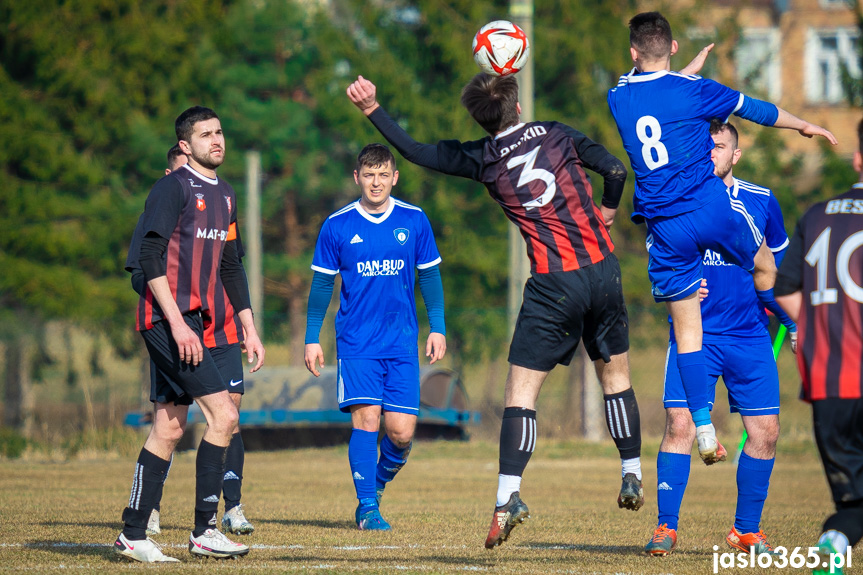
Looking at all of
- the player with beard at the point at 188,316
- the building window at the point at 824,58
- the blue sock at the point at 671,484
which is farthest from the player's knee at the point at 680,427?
the building window at the point at 824,58

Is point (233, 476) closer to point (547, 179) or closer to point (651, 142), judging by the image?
point (547, 179)

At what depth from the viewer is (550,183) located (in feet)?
18.5

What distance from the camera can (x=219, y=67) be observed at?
2317cm

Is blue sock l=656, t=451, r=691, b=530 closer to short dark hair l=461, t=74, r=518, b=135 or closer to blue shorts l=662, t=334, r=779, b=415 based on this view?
blue shorts l=662, t=334, r=779, b=415

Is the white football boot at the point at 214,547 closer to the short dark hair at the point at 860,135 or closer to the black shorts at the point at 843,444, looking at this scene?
the black shorts at the point at 843,444

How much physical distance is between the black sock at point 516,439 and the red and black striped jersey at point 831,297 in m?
1.63

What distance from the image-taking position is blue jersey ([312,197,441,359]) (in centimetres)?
799

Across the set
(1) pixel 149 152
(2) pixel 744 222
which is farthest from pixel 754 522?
(1) pixel 149 152

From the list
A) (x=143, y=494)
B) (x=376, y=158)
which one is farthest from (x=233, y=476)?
(x=376, y=158)

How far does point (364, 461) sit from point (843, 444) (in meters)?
4.14

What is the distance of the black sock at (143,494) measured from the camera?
5.88 metres

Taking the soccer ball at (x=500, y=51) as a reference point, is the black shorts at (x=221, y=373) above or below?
below

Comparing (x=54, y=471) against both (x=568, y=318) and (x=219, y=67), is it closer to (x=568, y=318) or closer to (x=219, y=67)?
(x=568, y=318)

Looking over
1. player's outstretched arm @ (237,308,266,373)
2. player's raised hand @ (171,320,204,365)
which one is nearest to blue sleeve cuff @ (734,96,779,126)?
player's outstretched arm @ (237,308,266,373)
